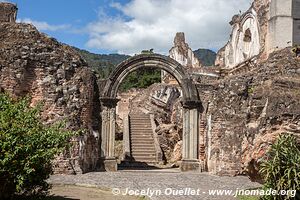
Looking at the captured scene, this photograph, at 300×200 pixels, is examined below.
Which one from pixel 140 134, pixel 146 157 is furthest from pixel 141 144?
pixel 146 157

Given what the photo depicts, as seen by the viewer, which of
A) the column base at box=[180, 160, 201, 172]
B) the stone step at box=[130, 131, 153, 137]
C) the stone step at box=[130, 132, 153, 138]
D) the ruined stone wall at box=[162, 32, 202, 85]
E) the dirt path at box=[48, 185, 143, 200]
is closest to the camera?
the dirt path at box=[48, 185, 143, 200]

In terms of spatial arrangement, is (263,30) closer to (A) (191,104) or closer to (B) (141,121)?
(B) (141,121)

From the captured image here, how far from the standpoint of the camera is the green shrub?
28.0 feet

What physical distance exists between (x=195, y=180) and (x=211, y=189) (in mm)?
2288

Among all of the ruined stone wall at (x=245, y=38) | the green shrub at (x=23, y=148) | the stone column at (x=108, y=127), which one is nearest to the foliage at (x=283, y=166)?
the green shrub at (x=23, y=148)

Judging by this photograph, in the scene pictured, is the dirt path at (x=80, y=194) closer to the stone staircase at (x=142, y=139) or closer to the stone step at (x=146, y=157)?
the stone staircase at (x=142, y=139)

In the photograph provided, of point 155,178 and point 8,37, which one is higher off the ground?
point 8,37

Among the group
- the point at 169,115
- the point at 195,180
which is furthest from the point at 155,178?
the point at 169,115

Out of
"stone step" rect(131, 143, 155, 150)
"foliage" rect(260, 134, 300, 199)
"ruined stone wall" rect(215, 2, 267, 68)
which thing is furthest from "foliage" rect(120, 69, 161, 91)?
"foliage" rect(260, 134, 300, 199)

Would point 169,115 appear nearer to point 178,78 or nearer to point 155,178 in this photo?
point 178,78

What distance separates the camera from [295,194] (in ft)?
29.2

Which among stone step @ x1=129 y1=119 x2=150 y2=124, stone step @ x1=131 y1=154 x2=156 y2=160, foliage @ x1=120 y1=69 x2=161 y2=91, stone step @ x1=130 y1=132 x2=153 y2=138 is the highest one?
foliage @ x1=120 y1=69 x2=161 y2=91

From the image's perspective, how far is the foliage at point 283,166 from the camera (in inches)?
353

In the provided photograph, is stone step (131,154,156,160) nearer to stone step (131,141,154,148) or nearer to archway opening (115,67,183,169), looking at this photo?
archway opening (115,67,183,169)
